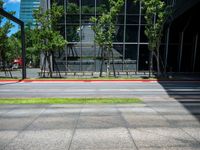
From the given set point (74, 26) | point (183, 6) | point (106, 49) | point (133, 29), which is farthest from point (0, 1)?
point (183, 6)

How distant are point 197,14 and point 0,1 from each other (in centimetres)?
2410

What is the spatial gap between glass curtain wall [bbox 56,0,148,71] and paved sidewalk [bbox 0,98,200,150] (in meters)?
24.5

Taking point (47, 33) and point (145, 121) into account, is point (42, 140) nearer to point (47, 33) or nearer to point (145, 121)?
point (145, 121)

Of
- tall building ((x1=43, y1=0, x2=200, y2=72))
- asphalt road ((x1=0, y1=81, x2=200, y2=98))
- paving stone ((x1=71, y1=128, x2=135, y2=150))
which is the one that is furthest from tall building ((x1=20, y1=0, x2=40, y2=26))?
paving stone ((x1=71, y1=128, x2=135, y2=150))

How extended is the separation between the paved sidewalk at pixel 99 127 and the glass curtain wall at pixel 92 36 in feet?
80.4

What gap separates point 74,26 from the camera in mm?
34094

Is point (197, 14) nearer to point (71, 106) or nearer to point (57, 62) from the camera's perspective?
point (57, 62)

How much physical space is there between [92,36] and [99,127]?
28094 millimetres

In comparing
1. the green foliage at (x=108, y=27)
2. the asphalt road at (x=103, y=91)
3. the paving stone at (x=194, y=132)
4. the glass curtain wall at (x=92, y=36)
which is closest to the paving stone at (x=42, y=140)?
the paving stone at (x=194, y=132)

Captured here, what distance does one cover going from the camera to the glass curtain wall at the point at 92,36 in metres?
33.8

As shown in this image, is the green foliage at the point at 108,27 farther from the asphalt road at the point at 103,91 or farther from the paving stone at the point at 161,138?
the paving stone at the point at 161,138

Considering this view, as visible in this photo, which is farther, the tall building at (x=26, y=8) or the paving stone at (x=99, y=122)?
the tall building at (x=26, y=8)

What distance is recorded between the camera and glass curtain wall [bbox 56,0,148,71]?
111 ft

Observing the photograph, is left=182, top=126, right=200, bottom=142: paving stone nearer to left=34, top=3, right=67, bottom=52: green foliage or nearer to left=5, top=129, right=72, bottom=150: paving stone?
left=5, top=129, right=72, bottom=150: paving stone
